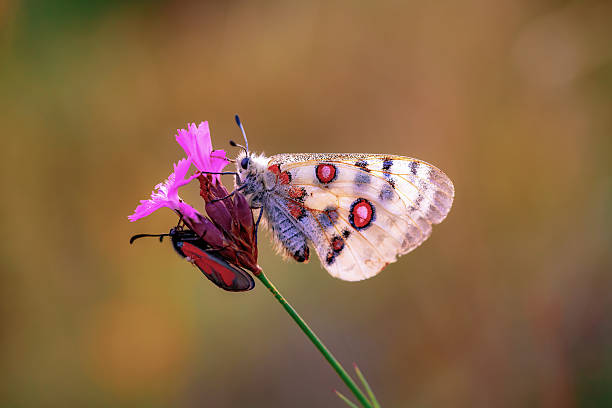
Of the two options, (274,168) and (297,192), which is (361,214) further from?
(274,168)

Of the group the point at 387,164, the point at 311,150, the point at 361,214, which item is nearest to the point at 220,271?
the point at 361,214

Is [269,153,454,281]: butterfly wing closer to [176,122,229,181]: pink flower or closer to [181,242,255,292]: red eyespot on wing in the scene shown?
[176,122,229,181]: pink flower

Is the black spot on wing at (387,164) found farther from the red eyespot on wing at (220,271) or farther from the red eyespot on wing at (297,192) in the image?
the red eyespot on wing at (220,271)

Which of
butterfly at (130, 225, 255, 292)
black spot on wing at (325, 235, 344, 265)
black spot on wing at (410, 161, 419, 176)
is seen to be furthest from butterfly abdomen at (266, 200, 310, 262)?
black spot on wing at (410, 161, 419, 176)

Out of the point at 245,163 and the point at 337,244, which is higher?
the point at 245,163

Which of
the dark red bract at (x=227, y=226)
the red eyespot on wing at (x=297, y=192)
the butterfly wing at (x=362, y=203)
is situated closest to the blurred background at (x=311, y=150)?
the butterfly wing at (x=362, y=203)
